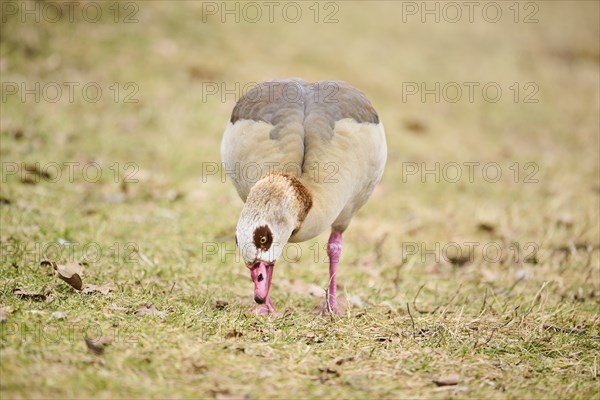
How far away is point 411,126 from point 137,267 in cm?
730

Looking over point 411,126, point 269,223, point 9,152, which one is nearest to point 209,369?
point 269,223

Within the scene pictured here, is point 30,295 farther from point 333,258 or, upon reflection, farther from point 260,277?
point 333,258

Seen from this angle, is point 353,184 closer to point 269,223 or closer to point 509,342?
point 269,223

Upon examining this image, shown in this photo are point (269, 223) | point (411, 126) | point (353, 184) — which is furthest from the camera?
point (411, 126)

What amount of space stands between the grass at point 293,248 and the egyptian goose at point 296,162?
1.87 ft

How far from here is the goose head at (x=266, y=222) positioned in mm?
3889

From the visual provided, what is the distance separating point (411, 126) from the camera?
37.5 ft

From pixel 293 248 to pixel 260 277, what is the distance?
2.55m

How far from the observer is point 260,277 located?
4.05m
